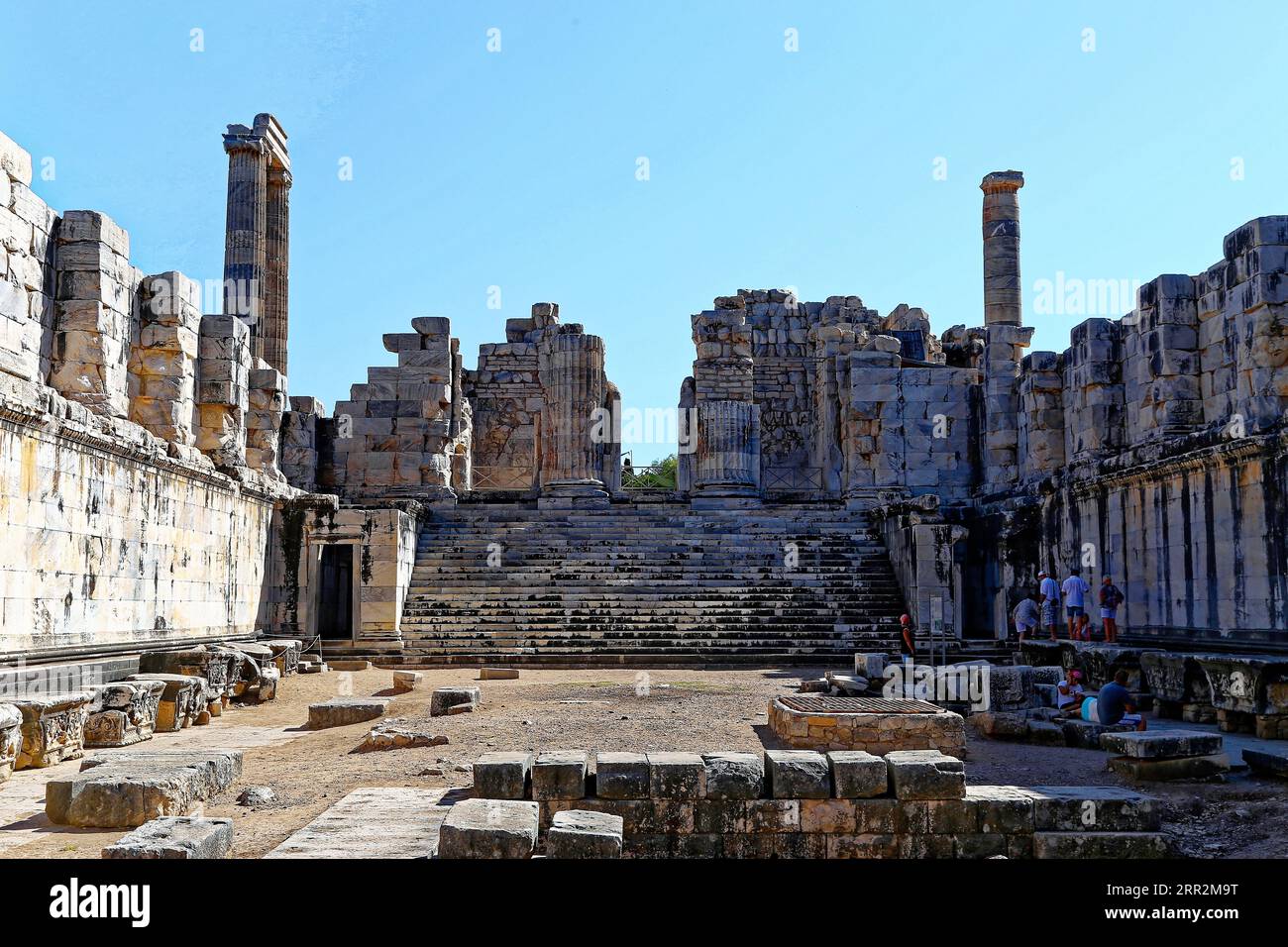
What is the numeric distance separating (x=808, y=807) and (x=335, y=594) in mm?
14526

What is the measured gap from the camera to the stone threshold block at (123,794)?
6.75 m

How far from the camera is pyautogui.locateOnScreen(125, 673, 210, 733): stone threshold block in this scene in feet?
35.9

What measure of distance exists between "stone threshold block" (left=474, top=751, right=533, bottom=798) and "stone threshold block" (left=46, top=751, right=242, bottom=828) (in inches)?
75.0

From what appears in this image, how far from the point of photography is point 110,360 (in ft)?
46.8

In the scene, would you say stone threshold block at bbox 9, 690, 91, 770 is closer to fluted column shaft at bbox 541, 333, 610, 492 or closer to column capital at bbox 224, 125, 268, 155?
fluted column shaft at bbox 541, 333, 610, 492

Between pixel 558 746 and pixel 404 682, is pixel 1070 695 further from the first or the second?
pixel 404 682

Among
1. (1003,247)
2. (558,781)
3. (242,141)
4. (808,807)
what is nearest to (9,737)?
(558,781)

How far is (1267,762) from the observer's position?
8234 mm

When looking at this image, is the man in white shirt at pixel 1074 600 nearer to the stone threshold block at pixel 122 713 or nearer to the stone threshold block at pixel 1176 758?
the stone threshold block at pixel 1176 758

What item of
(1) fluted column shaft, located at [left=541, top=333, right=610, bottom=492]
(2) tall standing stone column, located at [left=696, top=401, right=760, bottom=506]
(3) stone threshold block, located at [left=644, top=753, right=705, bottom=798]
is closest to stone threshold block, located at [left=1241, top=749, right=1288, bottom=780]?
(3) stone threshold block, located at [left=644, top=753, right=705, bottom=798]

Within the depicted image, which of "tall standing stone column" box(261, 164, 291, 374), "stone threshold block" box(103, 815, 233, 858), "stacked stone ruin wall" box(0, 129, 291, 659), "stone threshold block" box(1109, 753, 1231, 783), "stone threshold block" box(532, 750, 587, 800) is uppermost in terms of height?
"tall standing stone column" box(261, 164, 291, 374)

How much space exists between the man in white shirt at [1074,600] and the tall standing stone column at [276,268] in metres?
22.0

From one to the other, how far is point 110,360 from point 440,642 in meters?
6.48
